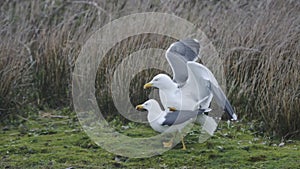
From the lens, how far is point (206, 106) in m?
6.82

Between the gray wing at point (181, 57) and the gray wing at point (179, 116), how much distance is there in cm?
44

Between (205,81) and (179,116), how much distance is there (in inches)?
15.3

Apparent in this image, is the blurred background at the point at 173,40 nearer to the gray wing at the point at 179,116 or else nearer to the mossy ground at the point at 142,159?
the mossy ground at the point at 142,159

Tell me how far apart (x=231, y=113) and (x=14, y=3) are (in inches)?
264

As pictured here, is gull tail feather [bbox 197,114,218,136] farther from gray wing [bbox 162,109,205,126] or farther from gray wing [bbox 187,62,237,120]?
gray wing [bbox 187,62,237,120]

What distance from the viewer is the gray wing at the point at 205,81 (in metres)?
6.61

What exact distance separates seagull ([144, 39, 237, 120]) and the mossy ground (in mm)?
377

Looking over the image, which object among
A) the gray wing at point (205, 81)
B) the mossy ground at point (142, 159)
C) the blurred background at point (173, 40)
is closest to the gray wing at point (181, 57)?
the gray wing at point (205, 81)

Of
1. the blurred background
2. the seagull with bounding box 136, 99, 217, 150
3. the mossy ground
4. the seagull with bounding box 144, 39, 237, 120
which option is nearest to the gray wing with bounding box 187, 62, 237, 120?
the seagull with bounding box 144, 39, 237, 120

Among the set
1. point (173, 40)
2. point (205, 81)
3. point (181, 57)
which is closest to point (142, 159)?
point (205, 81)

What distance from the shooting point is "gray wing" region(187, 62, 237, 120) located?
21.7 feet

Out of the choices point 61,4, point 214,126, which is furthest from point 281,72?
point 61,4

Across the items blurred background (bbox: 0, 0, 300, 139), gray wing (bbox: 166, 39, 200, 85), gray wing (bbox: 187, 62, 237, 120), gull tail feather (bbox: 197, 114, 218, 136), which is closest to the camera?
gray wing (bbox: 187, 62, 237, 120)

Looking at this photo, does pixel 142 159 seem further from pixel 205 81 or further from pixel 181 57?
pixel 181 57
